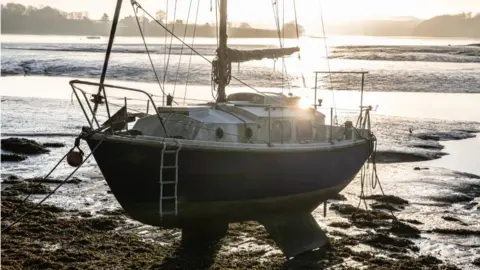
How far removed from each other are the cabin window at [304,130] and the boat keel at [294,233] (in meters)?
2.09

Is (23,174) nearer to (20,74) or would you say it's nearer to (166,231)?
(166,231)

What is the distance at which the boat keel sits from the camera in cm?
1509

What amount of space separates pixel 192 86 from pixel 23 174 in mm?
36307

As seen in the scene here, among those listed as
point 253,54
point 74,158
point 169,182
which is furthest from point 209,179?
point 253,54

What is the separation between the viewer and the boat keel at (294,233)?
15.1m

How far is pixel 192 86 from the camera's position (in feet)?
194

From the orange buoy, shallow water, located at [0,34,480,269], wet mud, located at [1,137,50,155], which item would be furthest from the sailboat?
wet mud, located at [1,137,50,155]

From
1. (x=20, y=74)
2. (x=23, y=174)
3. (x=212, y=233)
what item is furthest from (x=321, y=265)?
(x=20, y=74)

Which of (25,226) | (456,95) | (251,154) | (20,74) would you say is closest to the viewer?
(251,154)

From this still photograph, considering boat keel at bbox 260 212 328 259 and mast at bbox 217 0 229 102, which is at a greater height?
mast at bbox 217 0 229 102

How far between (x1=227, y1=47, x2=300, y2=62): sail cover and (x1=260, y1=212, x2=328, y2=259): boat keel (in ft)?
16.1

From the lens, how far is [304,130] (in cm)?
1642

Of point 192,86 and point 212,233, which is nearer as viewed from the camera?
point 212,233

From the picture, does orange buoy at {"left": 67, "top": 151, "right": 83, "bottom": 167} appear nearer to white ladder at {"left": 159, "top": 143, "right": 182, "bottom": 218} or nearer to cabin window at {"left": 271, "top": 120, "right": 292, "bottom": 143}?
white ladder at {"left": 159, "top": 143, "right": 182, "bottom": 218}
